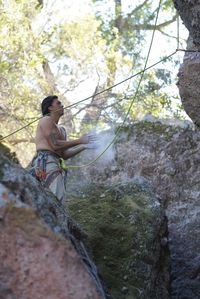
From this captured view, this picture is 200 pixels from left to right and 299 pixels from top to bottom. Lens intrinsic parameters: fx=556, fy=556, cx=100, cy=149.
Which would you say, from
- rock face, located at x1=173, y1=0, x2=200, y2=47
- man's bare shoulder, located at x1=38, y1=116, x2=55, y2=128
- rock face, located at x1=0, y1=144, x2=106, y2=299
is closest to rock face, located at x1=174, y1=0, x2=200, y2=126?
rock face, located at x1=173, y1=0, x2=200, y2=47

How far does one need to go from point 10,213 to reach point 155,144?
5.64 m

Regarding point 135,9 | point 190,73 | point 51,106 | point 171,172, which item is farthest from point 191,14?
point 135,9

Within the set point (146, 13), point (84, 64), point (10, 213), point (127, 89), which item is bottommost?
point (10, 213)

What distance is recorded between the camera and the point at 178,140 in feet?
26.7

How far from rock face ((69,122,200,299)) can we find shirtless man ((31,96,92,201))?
97 centimetres

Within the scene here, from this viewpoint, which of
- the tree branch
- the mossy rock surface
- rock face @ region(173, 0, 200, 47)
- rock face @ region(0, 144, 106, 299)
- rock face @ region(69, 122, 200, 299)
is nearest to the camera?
rock face @ region(0, 144, 106, 299)

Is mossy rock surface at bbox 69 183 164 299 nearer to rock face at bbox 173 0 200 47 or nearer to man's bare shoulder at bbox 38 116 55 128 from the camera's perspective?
man's bare shoulder at bbox 38 116 55 128

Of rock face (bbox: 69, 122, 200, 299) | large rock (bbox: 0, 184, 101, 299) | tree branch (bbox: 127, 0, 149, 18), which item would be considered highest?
tree branch (bbox: 127, 0, 149, 18)

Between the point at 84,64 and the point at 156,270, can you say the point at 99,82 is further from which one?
the point at 156,270

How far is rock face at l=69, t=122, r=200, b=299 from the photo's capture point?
648cm

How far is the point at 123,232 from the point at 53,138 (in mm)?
1339

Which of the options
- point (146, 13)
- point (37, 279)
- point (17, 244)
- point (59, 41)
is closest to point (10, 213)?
point (17, 244)

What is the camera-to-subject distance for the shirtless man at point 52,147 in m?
5.67

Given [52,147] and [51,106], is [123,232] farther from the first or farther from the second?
[51,106]
